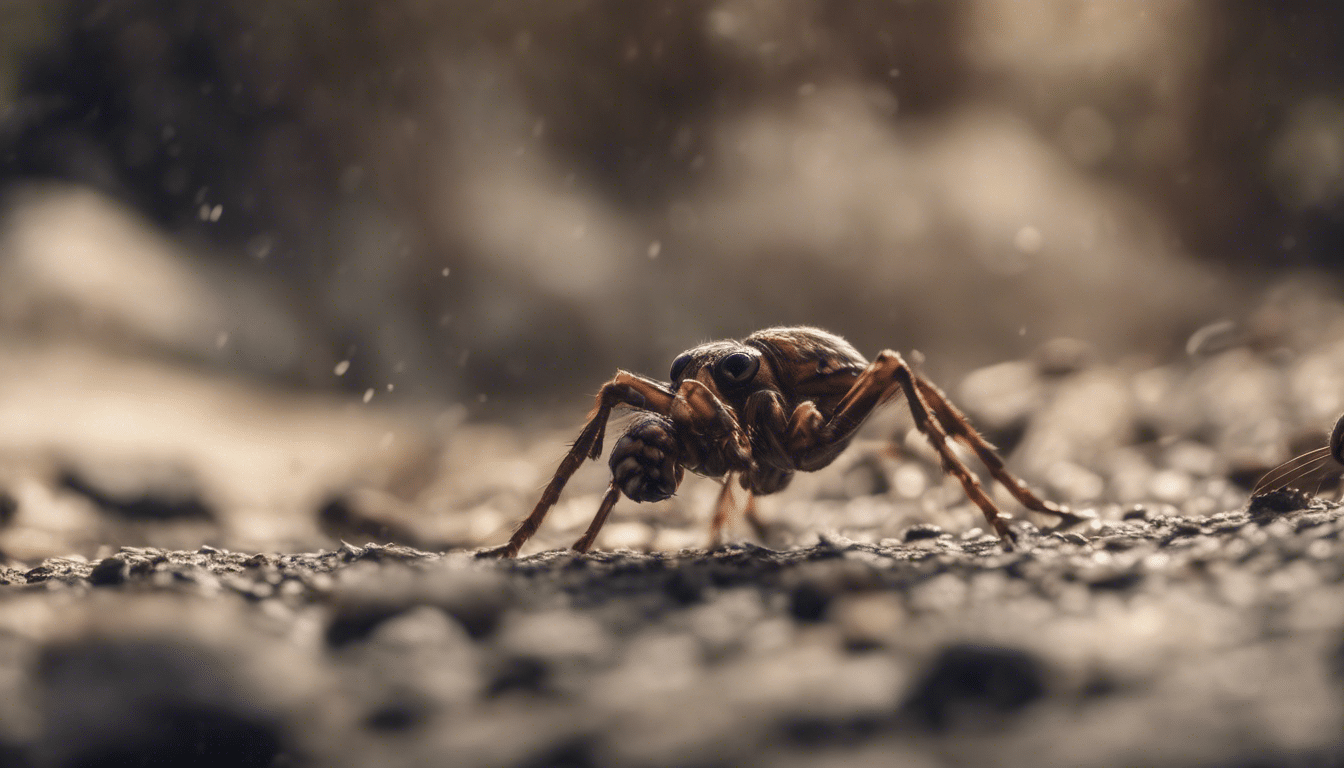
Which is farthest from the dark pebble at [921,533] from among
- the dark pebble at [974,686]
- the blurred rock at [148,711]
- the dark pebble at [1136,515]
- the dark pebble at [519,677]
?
the blurred rock at [148,711]

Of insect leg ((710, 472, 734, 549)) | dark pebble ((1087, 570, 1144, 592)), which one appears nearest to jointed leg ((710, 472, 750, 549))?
insect leg ((710, 472, 734, 549))

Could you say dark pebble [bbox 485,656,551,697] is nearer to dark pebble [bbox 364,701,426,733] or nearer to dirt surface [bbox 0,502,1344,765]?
dirt surface [bbox 0,502,1344,765]

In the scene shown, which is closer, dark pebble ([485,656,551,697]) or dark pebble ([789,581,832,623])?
dark pebble ([485,656,551,697])

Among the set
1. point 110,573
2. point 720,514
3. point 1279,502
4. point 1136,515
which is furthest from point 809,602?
Answer: point 720,514

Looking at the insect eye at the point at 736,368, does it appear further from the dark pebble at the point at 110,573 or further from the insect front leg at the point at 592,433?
the dark pebble at the point at 110,573

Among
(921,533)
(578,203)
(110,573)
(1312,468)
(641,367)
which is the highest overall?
(578,203)

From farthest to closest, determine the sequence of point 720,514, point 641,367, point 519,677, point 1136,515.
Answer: point 641,367 < point 720,514 < point 1136,515 < point 519,677

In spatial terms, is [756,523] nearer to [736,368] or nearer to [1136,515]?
[736,368]
